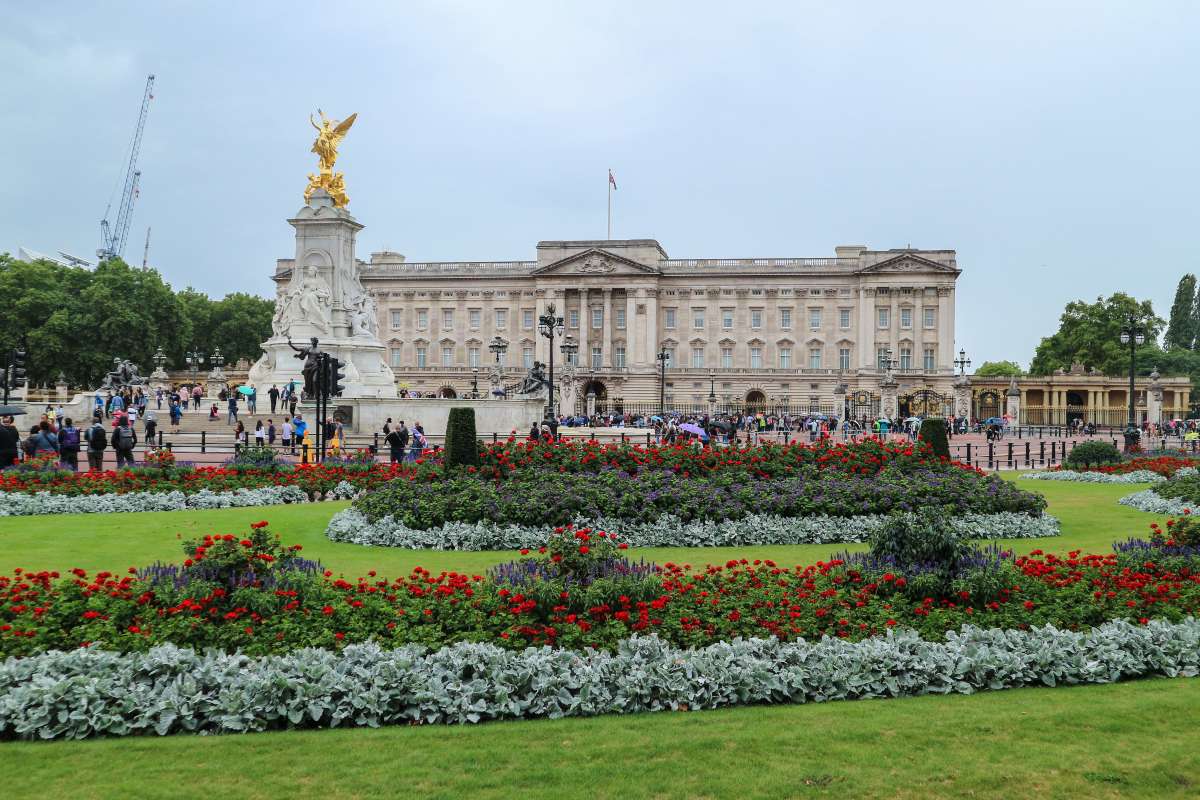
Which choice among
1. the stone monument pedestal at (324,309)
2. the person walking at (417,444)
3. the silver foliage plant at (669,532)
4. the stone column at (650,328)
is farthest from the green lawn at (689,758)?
the stone column at (650,328)

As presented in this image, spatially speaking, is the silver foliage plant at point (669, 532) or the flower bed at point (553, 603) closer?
the flower bed at point (553, 603)

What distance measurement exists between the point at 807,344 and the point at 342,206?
168 ft

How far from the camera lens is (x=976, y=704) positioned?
261 inches

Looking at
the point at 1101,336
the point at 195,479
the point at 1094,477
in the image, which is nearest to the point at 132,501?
the point at 195,479

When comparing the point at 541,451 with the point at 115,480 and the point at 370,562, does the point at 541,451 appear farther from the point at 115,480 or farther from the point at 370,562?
the point at 115,480

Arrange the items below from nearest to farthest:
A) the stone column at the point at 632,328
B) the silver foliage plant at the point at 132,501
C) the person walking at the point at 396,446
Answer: the silver foliage plant at the point at 132,501 < the person walking at the point at 396,446 < the stone column at the point at 632,328

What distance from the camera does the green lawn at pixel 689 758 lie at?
208 inches

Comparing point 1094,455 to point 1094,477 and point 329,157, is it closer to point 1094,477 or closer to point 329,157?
point 1094,477

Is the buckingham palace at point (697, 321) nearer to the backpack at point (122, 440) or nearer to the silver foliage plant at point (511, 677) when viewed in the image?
the backpack at point (122, 440)

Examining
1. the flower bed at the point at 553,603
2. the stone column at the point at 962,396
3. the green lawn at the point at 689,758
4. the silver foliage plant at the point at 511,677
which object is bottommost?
the green lawn at the point at 689,758

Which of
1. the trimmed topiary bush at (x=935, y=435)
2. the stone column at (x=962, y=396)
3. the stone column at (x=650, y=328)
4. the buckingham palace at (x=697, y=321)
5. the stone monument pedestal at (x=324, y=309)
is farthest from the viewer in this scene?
the stone column at (x=650, y=328)

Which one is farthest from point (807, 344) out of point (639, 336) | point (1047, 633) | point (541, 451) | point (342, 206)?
point (1047, 633)

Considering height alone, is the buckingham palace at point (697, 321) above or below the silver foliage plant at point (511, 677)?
above

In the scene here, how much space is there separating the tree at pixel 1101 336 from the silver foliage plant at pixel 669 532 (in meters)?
76.2
